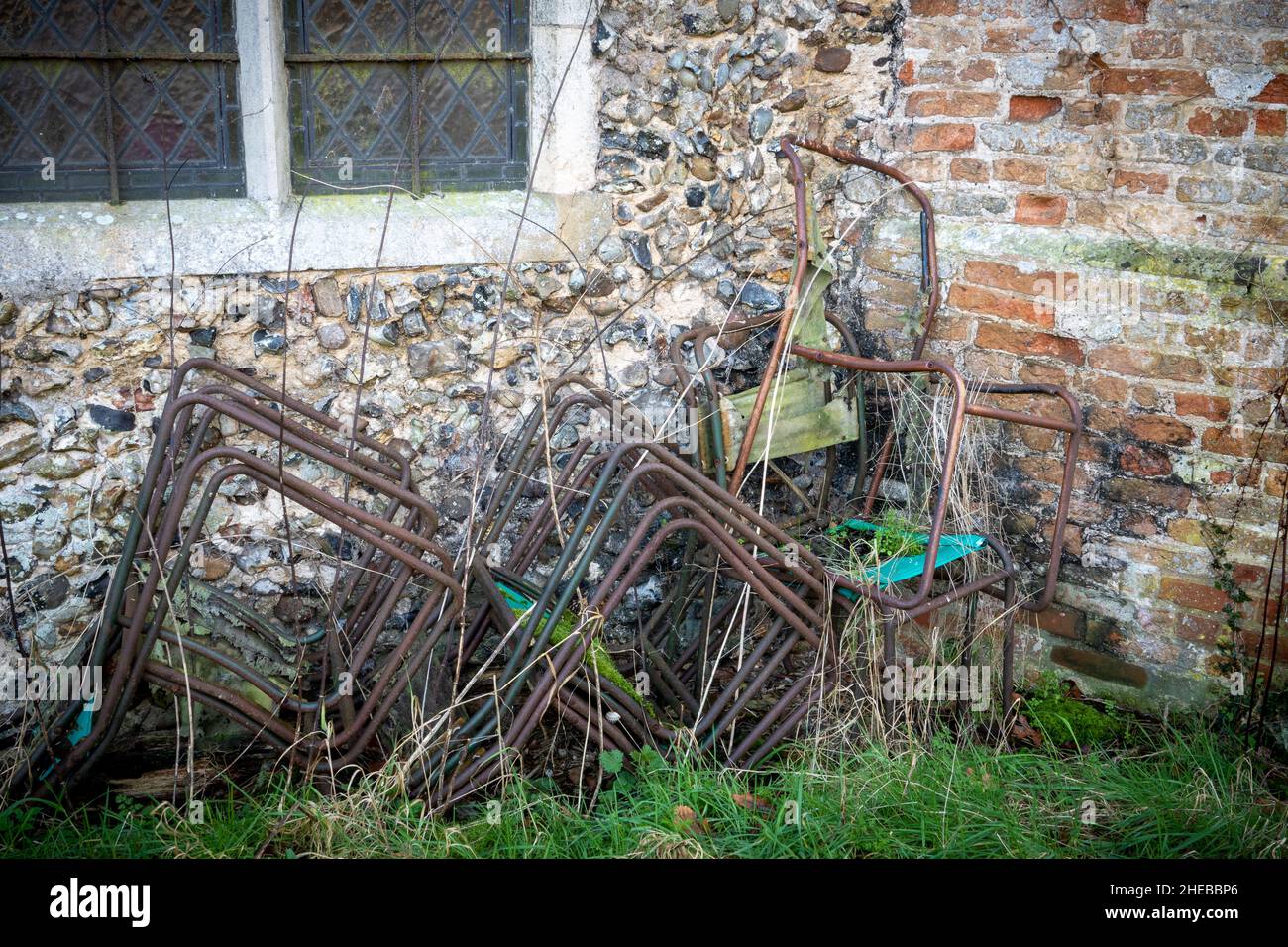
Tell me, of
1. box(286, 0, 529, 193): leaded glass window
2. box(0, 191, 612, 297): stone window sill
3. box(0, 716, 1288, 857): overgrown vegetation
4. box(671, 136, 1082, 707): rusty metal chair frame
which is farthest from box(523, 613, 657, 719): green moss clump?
box(286, 0, 529, 193): leaded glass window

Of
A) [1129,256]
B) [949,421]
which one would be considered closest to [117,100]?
[949,421]

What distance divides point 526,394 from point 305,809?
1711 mm

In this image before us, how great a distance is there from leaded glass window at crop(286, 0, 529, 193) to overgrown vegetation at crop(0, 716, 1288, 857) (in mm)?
2056

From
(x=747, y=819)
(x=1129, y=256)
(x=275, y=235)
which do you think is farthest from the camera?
(x=275, y=235)

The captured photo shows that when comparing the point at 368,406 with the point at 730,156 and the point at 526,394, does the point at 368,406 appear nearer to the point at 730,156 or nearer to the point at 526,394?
the point at 526,394

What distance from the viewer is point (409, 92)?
3.82 metres

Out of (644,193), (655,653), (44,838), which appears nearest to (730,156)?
(644,193)

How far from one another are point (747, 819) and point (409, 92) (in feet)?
8.54

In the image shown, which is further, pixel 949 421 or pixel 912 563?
pixel 949 421

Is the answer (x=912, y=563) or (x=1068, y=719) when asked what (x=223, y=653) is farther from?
(x=1068, y=719)

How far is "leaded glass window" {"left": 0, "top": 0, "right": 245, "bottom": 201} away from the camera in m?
3.48

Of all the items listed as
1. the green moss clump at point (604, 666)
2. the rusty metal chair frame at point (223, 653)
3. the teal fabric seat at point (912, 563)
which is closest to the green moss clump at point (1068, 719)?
the teal fabric seat at point (912, 563)

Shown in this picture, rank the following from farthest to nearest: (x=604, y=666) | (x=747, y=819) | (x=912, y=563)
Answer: (x=912, y=563), (x=604, y=666), (x=747, y=819)

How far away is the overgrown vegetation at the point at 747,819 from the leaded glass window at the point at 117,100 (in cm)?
195
